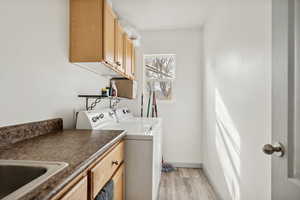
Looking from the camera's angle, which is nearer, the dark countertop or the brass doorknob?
the dark countertop

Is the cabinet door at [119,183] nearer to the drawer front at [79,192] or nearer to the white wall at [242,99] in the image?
the drawer front at [79,192]

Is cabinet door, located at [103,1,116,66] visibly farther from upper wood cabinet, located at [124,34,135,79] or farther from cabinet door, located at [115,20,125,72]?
upper wood cabinet, located at [124,34,135,79]

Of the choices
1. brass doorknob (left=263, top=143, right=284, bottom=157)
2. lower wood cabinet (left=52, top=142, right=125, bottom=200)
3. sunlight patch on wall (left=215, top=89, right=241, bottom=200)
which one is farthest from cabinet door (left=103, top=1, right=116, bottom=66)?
brass doorknob (left=263, top=143, right=284, bottom=157)

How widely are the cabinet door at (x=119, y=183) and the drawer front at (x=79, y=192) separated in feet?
1.48

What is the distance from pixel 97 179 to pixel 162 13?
248 cm

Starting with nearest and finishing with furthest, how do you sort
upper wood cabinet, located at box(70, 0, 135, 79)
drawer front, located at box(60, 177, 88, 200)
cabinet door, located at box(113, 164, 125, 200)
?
drawer front, located at box(60, 177, 88, 200)
cabinet door, located at box(113, 164, 125, 200)
upper wood cabinet, located at box(70, 0, 135, 79)

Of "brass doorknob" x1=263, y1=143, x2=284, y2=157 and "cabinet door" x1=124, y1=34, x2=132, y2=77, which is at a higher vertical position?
"cabinet door" x1=124, y1=34, x2=132, y2=77

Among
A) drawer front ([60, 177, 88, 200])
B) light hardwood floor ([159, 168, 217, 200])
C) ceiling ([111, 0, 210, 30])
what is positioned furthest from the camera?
ceiling ([111, 0, 210, 30])

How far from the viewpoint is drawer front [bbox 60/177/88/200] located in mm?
630

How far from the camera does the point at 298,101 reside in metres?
0.63

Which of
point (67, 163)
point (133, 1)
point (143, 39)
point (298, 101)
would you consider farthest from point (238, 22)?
point (143, 39)

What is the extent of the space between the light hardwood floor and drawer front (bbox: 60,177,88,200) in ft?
5.40

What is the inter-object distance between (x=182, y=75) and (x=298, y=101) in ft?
8.65

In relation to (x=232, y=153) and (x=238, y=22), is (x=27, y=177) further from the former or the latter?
(x=238, y=22)
